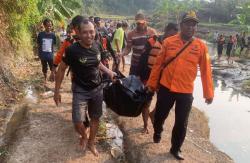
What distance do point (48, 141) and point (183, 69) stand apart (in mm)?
2414

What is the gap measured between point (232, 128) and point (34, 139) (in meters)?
7.11

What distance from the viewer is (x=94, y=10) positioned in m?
69.2

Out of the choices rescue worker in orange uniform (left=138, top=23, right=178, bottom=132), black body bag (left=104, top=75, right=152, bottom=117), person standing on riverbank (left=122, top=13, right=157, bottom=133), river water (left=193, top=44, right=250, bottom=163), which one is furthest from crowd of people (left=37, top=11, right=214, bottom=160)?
river water (left=193, top=44, right=250, bottom=163)

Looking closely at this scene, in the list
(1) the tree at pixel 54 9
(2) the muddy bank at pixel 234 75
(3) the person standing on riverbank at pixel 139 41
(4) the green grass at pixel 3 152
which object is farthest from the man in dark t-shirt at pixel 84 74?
(2) the muddy bank at pixel 234 75

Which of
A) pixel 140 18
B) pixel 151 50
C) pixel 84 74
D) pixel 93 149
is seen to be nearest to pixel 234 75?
pixel 140 18

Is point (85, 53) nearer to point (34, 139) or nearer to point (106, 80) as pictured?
point (106, 80)

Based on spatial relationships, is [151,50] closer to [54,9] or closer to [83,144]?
[83,144]

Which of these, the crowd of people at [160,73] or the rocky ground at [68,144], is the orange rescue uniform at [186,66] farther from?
the rocky ground at [68,144]

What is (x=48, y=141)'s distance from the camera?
5852 mm

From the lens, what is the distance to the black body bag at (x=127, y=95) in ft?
18.3

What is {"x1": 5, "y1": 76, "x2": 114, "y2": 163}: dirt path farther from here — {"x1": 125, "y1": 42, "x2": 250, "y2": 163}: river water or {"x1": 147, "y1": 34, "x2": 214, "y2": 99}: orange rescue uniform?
{"x1": 125, "y1": 42, "x2": 250, "y2": 163}: river water

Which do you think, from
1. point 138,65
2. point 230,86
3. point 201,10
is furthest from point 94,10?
point 138,65

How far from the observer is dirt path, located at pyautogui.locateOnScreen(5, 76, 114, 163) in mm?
5262

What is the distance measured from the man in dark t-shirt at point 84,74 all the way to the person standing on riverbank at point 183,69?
2.93ft
